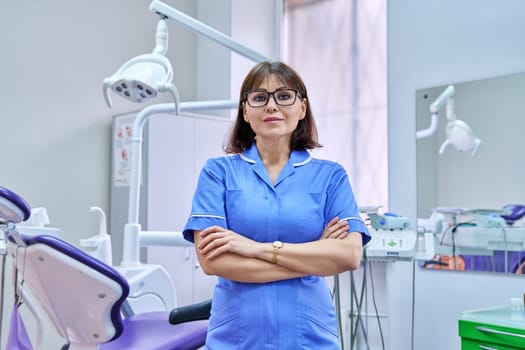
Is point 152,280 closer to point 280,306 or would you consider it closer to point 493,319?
point 280,306

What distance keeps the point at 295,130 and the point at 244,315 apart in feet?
1.70

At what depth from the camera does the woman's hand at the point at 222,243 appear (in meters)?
1.33

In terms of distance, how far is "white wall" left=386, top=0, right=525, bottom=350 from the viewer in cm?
283

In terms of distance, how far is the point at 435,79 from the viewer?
3088mm

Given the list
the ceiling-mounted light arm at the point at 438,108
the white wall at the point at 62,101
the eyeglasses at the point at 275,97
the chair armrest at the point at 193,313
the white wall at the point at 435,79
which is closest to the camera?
the eyeglasses at the point at 275,97

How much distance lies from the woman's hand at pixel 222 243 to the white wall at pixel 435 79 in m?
1.91

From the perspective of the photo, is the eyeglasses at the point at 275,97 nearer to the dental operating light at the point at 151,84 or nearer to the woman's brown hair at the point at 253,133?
the woman's brown hair at the point at 253,133

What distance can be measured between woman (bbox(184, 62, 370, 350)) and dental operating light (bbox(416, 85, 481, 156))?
65.9 inches

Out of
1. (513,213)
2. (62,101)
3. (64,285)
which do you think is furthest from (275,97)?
(62,101)

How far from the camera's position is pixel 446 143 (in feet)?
9.81

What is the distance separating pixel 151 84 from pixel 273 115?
79 cm

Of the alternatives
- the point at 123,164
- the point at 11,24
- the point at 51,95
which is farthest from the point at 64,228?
the point at 11,24

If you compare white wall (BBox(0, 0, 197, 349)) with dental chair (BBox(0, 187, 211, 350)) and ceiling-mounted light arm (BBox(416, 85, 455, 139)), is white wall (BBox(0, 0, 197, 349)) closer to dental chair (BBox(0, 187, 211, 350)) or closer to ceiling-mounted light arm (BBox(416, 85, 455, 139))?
dental chair (BBox(0, 187, 211, 350))

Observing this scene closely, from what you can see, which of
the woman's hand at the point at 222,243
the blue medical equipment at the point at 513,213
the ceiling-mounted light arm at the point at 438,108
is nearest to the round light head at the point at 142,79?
the woman's hand at the point at 222,243
